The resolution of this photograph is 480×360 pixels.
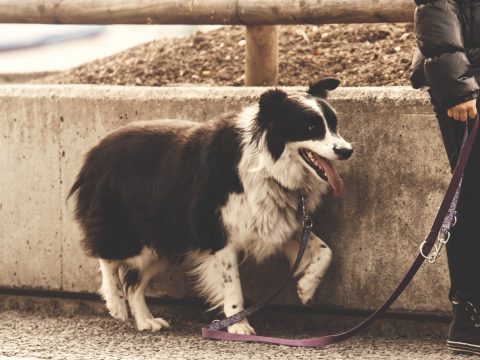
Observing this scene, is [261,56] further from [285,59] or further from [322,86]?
[322,86]

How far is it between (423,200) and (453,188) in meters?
1.12

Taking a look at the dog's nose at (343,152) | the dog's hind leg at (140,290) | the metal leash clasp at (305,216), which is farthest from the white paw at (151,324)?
the dog's nose at (343,152)

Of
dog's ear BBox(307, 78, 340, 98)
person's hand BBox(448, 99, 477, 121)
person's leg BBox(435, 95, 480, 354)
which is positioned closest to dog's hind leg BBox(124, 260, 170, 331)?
dog's ear BBox(307, 78, 340, 98)

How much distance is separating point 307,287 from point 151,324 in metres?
0.97

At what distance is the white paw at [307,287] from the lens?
19.3 ft

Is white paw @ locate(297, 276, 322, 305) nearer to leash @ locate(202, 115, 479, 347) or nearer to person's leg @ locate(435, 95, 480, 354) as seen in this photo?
leash @ locate(202, 115, 479, 347)

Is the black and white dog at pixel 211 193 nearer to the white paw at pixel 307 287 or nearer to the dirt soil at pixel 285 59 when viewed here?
the white paw at pixel 307 287

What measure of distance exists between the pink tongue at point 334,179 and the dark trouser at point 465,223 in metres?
0.79

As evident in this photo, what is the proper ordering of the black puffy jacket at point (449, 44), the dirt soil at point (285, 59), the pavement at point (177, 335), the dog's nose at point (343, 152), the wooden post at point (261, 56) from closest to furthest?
the black puffy jacket at point (449, 44)
the pavement at point (177, 335)
the dog's nose at point (343, 152)
the wooden post at point (261, 56)
the dirt soil at point (285, 59)

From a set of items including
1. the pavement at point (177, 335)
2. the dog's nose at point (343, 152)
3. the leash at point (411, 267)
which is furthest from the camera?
the dog's nose at point (343, 152)

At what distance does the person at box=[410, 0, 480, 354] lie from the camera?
4465 mm

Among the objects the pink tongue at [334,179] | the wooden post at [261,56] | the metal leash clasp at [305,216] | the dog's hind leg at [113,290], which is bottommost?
the dog's hind leg at [113,290]

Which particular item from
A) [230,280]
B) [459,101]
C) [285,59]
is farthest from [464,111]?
[285,59]

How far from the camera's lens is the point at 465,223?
495 cm
